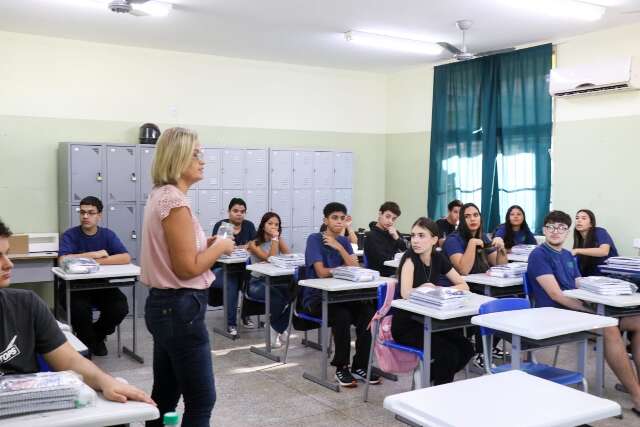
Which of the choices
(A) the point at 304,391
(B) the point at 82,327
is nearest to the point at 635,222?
(A) the point at 304,391

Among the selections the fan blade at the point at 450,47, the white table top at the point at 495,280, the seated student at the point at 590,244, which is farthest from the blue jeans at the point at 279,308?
the fan blade at the point at 450,47

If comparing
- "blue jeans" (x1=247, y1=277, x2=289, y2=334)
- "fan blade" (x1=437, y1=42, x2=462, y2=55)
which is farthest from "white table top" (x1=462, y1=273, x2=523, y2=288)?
"fan blade" (x1=437, y1=42, x2=462, y2=55)

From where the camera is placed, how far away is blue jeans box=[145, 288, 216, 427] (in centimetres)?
237

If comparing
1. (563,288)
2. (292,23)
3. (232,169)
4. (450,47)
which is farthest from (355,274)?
(232,169)

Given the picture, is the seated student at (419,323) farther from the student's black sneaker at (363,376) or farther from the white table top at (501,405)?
the white table top at (501,405)

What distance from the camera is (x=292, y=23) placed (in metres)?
6.73

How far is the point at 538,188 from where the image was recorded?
25.2 feet

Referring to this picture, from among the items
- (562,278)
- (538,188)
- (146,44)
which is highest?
(146,44)

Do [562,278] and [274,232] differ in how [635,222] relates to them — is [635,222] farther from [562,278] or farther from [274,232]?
[274,232]

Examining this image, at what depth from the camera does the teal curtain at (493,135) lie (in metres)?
7.63

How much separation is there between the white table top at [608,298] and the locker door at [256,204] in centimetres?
475

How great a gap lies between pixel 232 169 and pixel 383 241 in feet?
9.57

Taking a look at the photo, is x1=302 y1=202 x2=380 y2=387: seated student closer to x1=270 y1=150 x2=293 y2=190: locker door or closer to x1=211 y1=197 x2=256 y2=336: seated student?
x1=211 y1=197 x2=256 y2=336: seated student

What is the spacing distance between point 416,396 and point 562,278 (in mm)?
2940
